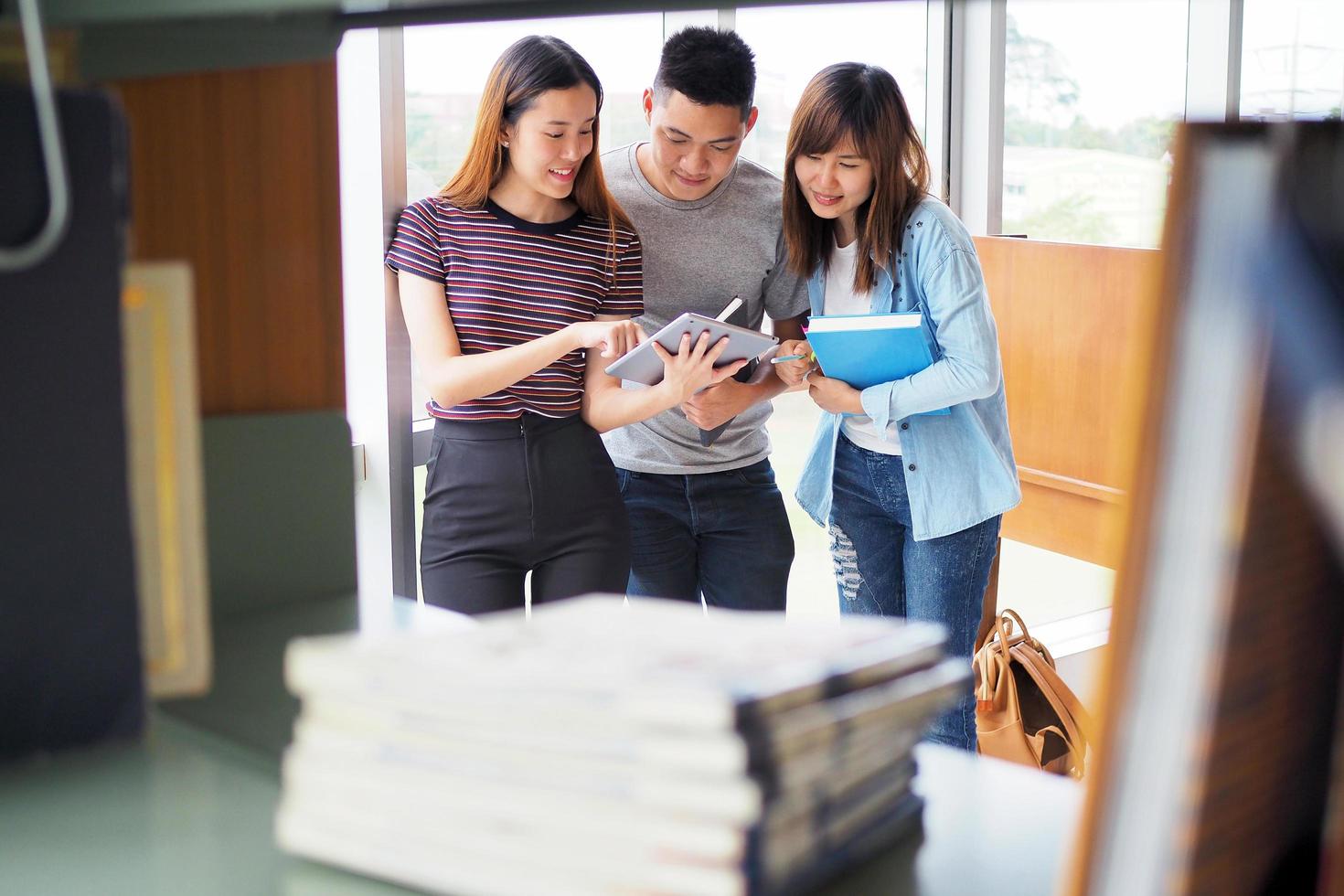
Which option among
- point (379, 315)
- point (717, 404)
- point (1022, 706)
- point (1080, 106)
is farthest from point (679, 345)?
point (1080, 106)

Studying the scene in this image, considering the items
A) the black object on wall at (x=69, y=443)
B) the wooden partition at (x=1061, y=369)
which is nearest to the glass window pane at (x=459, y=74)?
the wooden partition at (x=1061, y=369)

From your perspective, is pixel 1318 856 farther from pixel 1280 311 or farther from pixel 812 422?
pixel 812 422

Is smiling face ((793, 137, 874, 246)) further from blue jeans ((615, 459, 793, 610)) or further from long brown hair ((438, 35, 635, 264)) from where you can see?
blue jeans ((615, 459, 793, 610))

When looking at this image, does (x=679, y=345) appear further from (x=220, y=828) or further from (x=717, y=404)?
(x=220, y=828)

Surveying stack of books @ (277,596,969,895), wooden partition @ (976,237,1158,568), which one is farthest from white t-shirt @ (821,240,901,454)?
stack of books @ (277,596,969,895)

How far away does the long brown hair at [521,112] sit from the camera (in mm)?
1847

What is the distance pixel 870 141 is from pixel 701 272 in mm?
364

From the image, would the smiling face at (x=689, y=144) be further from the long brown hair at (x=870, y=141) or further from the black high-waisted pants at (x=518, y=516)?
the black high-waisted pants at (x=518, y=516)

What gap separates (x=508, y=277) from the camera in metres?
1.86

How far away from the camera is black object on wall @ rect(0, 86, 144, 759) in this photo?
1.37 ft

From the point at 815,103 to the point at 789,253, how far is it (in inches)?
10.2

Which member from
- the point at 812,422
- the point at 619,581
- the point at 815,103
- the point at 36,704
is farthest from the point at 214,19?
the point at 812,422

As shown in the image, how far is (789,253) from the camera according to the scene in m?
2.11

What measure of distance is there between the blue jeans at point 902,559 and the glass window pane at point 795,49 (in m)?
1.34
